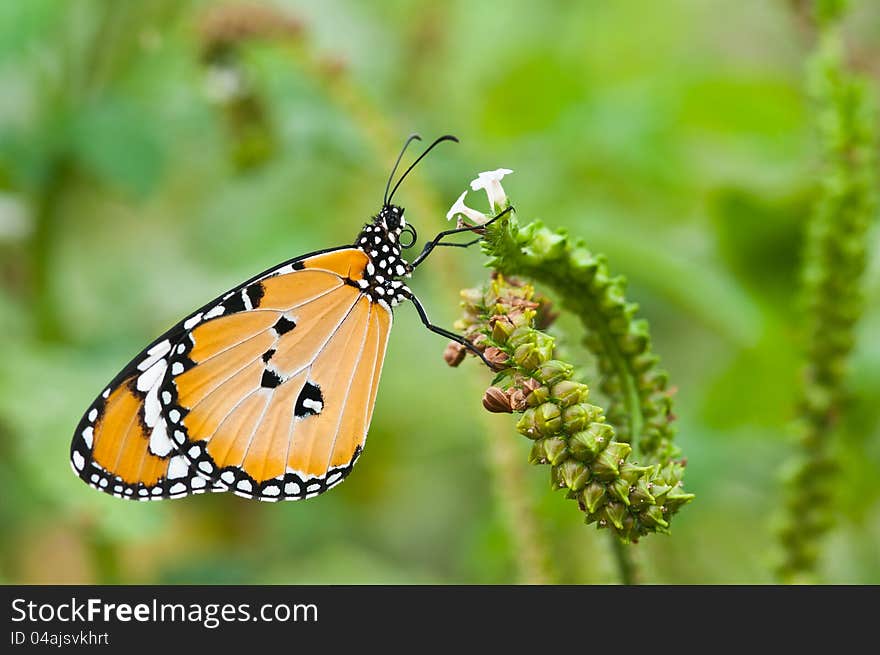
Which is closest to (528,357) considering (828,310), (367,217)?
(828,310)

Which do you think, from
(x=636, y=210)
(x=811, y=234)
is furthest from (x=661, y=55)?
(x=811, y=234)

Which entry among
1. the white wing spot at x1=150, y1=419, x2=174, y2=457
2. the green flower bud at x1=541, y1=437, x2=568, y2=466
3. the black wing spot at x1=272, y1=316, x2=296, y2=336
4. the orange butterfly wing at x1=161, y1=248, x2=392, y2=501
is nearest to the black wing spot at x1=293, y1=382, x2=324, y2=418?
the orange butterfly wing at x1=161, y1=248, x2=392, y2=501

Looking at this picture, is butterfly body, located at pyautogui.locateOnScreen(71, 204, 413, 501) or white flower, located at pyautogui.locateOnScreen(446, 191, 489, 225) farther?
butterfly body, located at pyautogui.locateOnScreen(71, 204, 413, 501)

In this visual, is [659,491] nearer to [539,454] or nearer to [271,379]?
[539,454]

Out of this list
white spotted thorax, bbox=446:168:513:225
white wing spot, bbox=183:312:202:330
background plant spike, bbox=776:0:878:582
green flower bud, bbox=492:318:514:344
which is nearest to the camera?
green flower bud, bbox=492:318:514:344

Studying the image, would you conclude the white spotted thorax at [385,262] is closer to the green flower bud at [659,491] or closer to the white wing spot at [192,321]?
the white wing spot at [192,321]

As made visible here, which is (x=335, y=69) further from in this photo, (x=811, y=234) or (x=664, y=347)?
(x=664, y=347)

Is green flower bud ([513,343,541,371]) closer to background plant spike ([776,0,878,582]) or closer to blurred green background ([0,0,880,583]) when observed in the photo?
blurred green background ([0,0,880,583])
